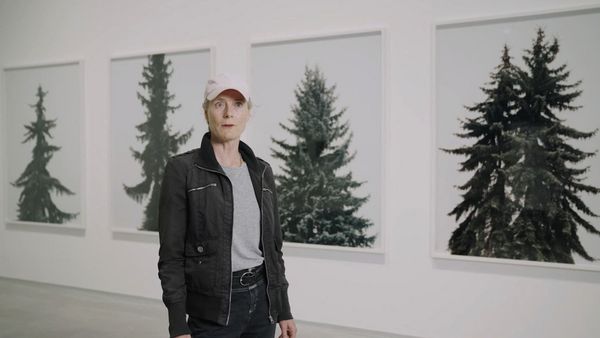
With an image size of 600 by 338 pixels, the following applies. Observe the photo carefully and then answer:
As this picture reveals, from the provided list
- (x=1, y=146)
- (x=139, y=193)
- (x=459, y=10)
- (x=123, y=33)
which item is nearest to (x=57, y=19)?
(x=123, y=33)

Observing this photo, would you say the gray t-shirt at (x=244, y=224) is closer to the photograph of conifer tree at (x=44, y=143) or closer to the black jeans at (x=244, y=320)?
the black jeans at (x=244, y=320)

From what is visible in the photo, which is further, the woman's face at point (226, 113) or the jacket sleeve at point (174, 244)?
the woman's face at point (226, 113)

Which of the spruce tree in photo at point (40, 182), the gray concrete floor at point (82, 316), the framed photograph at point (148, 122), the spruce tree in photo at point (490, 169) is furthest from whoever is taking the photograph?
the spruce tree in photo at point (40, 182)

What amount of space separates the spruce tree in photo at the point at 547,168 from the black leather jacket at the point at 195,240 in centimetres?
250

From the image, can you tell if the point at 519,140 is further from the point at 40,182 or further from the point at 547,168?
the point at 40,182

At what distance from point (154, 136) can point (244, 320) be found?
11.6 ft

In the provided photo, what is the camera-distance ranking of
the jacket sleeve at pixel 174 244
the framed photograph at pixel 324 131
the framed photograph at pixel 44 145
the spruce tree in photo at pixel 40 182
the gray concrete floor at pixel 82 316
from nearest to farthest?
the jacket sleeve at pixel 174 244 < the framed photograph at pixel 324 131 < the gray concrete floor at pixel 82 316 < the framed photograph at pixel 44 145 < the spruce tree in photo at pixel 40 182

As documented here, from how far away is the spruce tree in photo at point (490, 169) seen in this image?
12.1 ft

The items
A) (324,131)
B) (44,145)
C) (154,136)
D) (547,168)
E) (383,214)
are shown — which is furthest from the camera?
(44,145)

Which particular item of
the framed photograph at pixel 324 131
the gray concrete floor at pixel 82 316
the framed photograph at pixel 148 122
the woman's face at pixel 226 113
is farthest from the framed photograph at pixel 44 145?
the woman's face at pixel 226 113

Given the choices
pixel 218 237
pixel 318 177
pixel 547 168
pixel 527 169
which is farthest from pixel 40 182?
pixel 547 168

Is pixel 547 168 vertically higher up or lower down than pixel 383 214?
higher up

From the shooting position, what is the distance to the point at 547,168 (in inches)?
140

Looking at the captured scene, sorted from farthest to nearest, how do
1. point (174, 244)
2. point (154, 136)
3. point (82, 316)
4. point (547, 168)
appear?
point (154, 136), point (82, 316), point (547, 168), point (174, 244)
